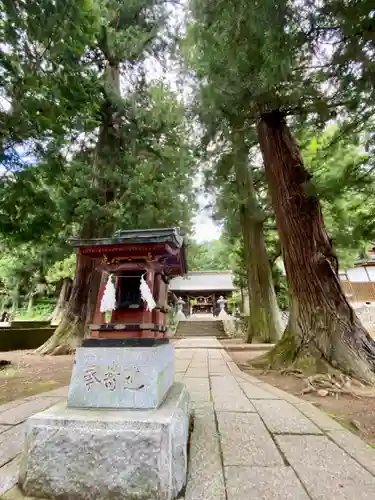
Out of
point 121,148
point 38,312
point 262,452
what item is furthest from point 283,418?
point 38,312

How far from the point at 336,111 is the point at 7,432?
206 inches

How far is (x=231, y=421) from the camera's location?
2.34m

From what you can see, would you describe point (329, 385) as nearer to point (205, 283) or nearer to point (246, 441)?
point (246, 441)

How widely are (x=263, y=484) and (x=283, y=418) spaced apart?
3.78ft

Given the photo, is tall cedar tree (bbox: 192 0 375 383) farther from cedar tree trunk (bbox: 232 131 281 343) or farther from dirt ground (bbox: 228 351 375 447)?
cedar tree trunk (bbox: 232 131 281 343)

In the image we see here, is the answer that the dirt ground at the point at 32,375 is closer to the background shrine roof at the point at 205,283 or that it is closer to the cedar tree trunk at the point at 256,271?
the cedar tree trunk at the point at 256,271

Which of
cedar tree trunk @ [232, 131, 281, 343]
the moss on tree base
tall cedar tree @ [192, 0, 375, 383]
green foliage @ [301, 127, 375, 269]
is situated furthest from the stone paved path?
cedar tree trunk @ [232, 131, 281, 343]

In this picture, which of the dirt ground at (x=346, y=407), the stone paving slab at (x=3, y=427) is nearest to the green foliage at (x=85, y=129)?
the stone paving slab at (x=3, y=427)

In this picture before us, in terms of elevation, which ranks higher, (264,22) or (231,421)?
(264,22)

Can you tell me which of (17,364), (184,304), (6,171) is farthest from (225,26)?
(184,304)

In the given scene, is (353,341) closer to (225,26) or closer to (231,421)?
(231,421)

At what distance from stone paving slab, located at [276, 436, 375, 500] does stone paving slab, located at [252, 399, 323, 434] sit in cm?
15

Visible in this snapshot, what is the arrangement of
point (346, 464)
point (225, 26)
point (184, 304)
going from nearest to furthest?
point (346, 464), point (225, 26), point (184, 304)

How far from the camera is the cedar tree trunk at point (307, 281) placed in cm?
395
